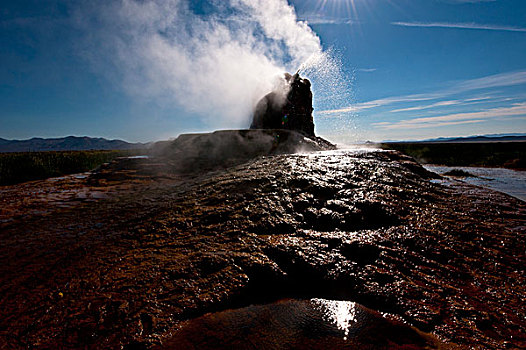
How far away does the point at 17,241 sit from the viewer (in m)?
3.23

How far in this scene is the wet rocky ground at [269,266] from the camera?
5.44ft

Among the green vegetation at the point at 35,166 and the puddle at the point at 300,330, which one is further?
the green vegetation at the point at 35,166

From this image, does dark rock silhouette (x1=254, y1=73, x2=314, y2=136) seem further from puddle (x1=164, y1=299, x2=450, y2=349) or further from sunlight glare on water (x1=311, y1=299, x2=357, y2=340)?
puddle (x1=164, y1=299, x2=450, y2=349)

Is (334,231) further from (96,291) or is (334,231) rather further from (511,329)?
(96,291)

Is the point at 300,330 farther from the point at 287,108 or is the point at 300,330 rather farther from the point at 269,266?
the point at 287,108

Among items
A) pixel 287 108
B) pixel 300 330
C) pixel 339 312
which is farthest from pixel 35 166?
pixel 339 312

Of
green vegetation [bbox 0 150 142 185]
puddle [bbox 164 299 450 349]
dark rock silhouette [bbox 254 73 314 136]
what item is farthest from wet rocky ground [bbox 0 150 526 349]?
green vegetation [bbox 0 150 142 185]

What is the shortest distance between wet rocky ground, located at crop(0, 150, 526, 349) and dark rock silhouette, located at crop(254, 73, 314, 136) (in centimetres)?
1035

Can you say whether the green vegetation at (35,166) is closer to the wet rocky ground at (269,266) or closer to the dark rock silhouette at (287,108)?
the wet rocky ground at (269,266)

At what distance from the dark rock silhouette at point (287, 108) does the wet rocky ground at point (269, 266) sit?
34.0 ft

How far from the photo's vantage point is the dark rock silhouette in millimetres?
14008

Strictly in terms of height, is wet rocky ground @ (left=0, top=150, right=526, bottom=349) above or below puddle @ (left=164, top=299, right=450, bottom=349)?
above

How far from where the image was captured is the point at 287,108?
14.0 m

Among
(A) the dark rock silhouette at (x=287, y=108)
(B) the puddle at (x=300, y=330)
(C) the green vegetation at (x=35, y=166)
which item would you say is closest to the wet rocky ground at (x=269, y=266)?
(B) the puddle at (x=300, y=330)
